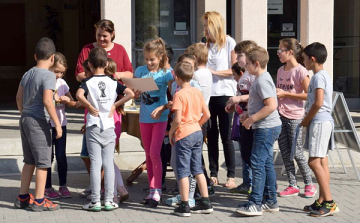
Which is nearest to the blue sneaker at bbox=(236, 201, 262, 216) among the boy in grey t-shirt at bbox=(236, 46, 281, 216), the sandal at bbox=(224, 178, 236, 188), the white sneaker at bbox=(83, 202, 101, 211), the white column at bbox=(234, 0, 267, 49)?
the boy in grey t-shirt at bbox=(236, 46, 281, 216)

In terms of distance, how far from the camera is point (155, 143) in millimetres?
6777

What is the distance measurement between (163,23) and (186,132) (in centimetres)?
594

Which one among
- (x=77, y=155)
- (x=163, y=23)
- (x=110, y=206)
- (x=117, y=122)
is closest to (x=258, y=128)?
(x=117, y=122)

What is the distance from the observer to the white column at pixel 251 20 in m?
10.5

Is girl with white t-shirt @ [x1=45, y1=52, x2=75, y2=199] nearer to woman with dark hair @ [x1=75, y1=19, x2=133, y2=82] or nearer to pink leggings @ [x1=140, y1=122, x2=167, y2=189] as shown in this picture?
woman with dark hair @ [x1=75, y1=19, x2=133, y2=82]

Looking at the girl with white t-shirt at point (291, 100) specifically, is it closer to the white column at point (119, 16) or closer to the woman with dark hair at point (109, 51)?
the woman with dark hair at point (109, 51)

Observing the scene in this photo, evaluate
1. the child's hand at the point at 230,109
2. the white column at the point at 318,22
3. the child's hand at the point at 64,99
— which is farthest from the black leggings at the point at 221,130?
the white column at the point at 318,22

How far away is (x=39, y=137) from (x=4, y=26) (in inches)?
730

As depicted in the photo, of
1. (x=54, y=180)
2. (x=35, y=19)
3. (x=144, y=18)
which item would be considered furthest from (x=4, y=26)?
(x=54, y=180)

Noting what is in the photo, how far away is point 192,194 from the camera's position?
21.8 feet

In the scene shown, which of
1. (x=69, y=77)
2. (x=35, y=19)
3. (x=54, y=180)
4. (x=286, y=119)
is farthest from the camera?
(x=35, y=19)

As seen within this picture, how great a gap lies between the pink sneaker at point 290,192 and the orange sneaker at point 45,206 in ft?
8.14

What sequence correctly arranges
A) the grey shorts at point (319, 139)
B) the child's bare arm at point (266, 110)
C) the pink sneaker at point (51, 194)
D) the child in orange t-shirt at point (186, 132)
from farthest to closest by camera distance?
the pink sneaker at point (51, 194) → the grey shorts at point (319, 139) → the child in orange t-shirt at point (186, 132) → the child's bare arm at point (266, 110)

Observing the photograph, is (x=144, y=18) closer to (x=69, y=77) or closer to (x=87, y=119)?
(x=87, y=119)
